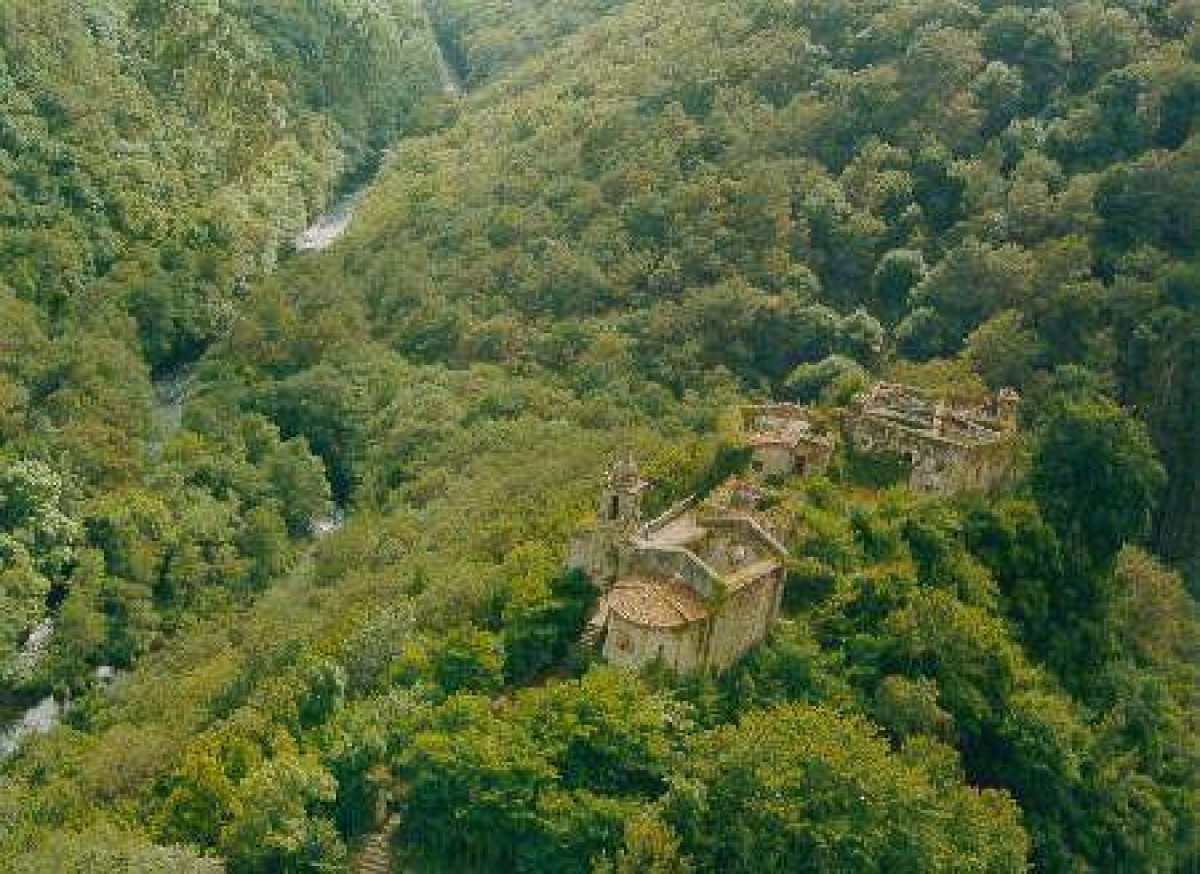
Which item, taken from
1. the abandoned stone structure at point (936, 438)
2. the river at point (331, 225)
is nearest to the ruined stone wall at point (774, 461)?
the abandoned stone structure at point (936, 438)

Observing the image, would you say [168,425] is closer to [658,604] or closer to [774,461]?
[774,461]

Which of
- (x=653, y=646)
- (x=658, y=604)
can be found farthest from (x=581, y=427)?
(x=653, y=646)

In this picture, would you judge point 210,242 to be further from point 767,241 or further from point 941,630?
point 941,630

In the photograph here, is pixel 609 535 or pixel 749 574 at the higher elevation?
pixel 609 535

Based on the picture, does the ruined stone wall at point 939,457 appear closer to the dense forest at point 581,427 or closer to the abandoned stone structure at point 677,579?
the dense forest at point 581,427

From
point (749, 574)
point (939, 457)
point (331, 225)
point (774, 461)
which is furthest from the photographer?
point (331, 225)

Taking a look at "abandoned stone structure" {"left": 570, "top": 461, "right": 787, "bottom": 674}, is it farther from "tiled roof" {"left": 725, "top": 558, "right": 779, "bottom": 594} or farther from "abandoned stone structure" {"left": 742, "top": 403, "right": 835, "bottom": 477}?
"abandoned stone structure" {"left": 742, "top": 403, "right": 835, "bottom": 477}

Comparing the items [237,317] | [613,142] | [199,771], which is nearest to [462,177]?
[613,142]
